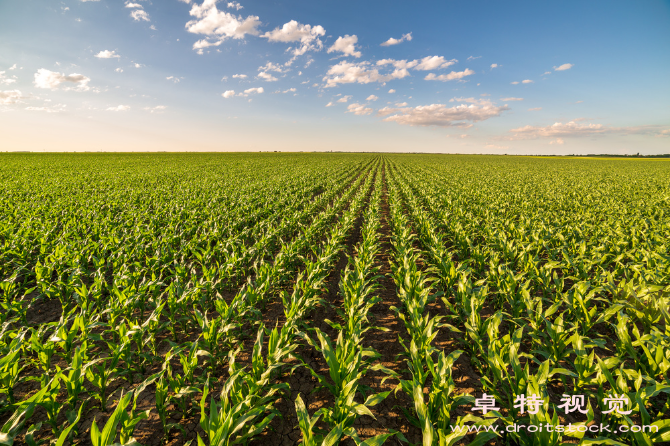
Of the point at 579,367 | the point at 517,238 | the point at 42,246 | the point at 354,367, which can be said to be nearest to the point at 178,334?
the point at 354,367

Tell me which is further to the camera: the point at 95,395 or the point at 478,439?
the point at 95,395

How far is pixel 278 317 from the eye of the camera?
16.8 ft

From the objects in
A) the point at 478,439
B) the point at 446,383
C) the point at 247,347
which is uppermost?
the point at 446,383

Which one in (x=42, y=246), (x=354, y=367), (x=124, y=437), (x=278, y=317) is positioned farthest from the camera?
(x=42, y=246)

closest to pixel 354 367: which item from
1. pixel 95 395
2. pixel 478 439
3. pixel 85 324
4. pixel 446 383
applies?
pixel 446 383

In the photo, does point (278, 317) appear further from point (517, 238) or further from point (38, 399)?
point (517, 238)

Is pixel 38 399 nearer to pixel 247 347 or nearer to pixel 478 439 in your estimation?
pixel 247 347

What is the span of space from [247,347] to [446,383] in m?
3.09

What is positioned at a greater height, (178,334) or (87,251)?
(87,251)

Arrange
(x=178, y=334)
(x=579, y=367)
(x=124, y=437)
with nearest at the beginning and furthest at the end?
(x=124, y=437)
(x=579, y=367)
(x=178, y=334)

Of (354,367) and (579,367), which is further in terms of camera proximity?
(579,367)

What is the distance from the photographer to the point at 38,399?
2.48 meters

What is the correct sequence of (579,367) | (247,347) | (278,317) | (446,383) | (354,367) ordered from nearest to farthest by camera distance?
(446,383), (354,367), (579,367), (247,347), (278,317)

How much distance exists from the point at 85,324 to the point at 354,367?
12.9 ft
